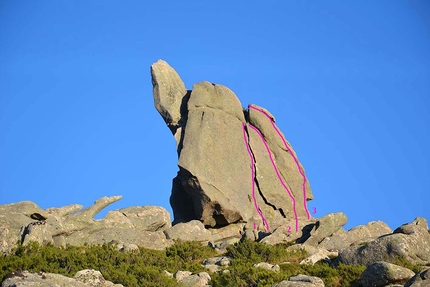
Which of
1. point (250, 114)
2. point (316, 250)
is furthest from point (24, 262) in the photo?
point (250, 114)

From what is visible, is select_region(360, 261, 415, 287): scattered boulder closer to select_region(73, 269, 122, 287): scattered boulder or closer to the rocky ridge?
the rocky ridge

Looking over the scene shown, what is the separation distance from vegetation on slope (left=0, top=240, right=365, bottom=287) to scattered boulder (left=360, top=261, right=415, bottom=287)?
1438mm

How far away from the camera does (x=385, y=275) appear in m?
25.4

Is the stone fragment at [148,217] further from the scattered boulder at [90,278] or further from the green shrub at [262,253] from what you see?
the scattered boulder at [90,278]

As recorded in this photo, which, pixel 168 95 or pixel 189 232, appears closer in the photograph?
pixel 189 232

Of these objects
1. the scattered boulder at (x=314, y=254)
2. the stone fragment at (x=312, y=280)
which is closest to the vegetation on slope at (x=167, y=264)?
the scattered boulder at (x=314, y=254)

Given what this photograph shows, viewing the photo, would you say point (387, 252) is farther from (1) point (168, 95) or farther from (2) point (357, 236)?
(1) point (168, 95)

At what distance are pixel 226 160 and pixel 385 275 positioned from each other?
27.0 metres

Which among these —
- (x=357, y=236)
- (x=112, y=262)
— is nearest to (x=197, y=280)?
(x=112, y=262)

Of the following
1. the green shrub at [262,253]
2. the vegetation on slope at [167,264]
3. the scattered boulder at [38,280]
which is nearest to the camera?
the scattered boulder at [38,280]

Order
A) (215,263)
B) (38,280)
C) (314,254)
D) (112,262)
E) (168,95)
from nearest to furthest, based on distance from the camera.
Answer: (38,280) → (112,262) → (215,263) → (314,254) → (168,95)

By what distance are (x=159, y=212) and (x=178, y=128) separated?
8.64 m

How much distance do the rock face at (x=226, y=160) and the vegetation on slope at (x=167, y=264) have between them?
29.8 feet

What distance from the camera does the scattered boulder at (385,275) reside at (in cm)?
2528
